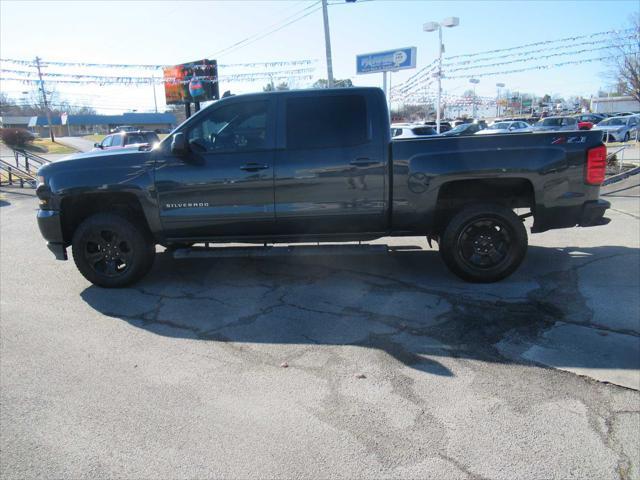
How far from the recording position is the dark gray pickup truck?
5129 mm

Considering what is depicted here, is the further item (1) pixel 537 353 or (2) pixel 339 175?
(2) pixel 339 175

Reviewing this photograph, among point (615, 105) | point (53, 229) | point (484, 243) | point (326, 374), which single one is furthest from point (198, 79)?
point (615, 105)

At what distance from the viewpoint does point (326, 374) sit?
3602 millimetres

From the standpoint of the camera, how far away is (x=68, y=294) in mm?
5543

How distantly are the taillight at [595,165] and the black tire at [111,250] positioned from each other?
4829 millimetres

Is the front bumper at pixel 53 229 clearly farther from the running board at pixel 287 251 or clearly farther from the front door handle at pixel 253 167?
the front door handle at pixel 253 167

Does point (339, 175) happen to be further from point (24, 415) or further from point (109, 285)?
point (24, 415)

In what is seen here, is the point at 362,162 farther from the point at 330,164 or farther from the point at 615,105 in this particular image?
the point at 615,105

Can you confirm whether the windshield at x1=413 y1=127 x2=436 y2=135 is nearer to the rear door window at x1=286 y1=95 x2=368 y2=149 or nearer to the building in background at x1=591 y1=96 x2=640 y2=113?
the rear door window at x1=286 y1=95 x2=368 y2=149

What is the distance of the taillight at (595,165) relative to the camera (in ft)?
16.8

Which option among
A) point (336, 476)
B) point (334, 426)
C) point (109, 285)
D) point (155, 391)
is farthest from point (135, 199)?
point (336, 476)

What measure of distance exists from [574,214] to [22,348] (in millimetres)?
5497

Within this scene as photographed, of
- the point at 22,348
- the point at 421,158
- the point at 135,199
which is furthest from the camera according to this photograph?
the point at 135,199

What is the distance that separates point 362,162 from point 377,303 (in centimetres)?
148
